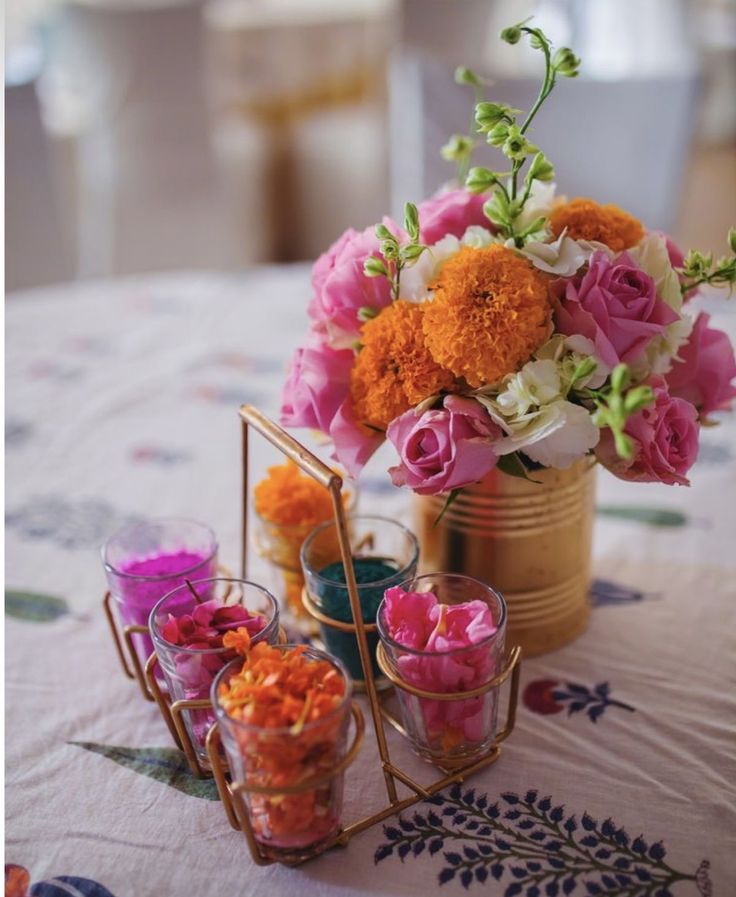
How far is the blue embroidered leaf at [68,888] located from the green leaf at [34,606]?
0.29m

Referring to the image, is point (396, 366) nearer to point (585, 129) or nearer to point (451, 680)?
point (451, 680)

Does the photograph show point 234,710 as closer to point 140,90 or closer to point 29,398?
point 29,398

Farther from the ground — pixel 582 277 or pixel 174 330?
pixel 582 277

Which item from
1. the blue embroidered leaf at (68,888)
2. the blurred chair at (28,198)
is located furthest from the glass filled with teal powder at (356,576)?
the blurred chair at (28,198)

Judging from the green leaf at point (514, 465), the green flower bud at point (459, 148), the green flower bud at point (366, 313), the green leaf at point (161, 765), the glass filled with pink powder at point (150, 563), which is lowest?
the green leaf at point (161, 765)

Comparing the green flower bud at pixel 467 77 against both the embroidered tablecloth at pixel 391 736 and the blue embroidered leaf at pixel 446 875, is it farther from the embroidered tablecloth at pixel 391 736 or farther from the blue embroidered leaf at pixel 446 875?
the blue embroidered leaf at pixel 446 875

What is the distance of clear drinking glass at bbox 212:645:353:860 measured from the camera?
19.3 inches

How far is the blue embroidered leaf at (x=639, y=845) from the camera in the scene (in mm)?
551

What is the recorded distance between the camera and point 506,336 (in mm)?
Answer: 560

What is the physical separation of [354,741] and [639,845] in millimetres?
193

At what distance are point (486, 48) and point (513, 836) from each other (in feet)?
11.3

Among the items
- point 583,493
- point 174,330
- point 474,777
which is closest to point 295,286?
point 174,330

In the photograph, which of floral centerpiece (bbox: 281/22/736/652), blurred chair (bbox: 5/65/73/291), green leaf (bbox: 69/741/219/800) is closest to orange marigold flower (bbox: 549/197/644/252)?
floral centerpiece (bbox: 281/22/736/652)

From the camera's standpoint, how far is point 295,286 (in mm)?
1508
